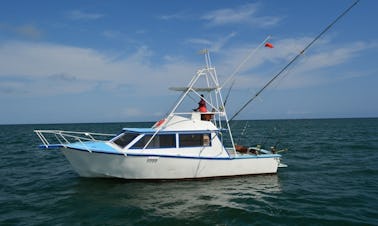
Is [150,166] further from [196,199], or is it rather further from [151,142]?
[196,199]

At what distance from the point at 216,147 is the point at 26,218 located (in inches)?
303

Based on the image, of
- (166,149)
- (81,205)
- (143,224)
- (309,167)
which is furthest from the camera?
(309,167)

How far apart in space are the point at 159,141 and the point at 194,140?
1.57 metres

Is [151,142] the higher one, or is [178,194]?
[151,142]

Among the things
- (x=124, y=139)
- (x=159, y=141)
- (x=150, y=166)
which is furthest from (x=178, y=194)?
(x=124, y=139)

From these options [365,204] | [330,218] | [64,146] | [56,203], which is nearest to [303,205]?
[330,218]

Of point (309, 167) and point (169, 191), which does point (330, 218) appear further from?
point (309, 167)

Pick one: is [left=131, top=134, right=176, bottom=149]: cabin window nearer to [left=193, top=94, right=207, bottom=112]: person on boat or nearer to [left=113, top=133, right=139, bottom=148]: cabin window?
[left=113, top=133, right=139, bottom=148]: cabin window

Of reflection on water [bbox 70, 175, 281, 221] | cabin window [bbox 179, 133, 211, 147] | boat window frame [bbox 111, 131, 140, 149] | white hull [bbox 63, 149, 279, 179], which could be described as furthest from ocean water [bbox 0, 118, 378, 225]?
cabin window [bbox 179, 133, 211, 147]

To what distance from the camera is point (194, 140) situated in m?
13.1

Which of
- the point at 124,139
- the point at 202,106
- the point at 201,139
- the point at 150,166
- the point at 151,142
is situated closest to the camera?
the point at 150,166

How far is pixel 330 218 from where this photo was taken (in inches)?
354

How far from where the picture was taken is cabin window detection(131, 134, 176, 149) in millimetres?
12477

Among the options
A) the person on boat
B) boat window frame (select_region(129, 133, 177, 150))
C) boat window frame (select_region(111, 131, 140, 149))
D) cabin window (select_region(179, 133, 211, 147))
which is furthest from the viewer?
the person on boat
